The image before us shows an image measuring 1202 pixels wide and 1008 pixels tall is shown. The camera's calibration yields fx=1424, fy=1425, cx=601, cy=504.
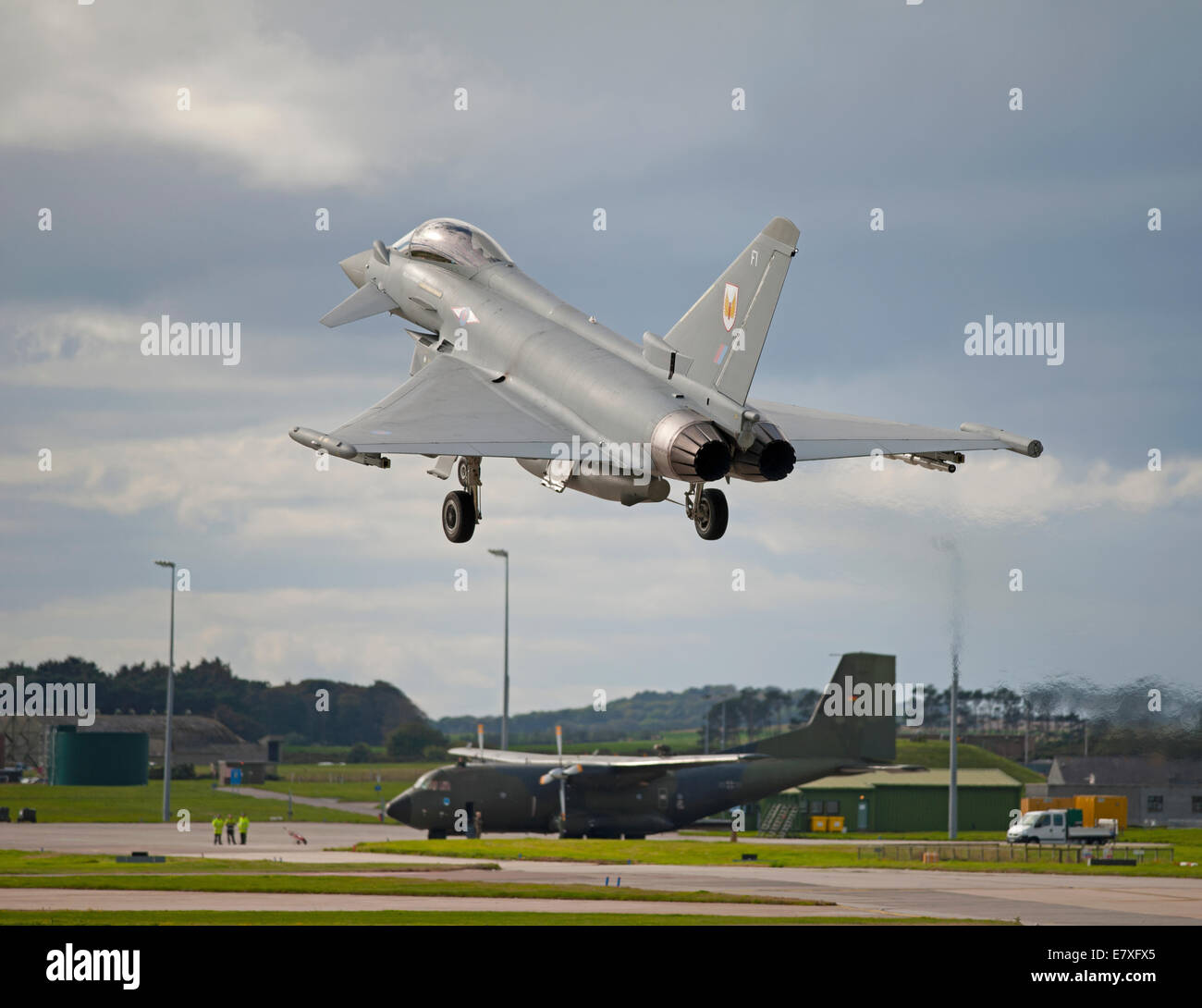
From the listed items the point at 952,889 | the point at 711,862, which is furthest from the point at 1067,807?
the point at 952,889

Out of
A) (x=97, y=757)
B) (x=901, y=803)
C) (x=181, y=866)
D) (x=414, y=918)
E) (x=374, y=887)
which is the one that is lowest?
(x=901, y=803)

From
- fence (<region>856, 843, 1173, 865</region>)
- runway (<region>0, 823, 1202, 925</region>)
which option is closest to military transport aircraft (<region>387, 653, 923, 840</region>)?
runway (<region>0, 823, 1202, 925</region>)

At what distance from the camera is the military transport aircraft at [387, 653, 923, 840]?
91.6m

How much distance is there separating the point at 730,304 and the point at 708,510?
4.89 metres

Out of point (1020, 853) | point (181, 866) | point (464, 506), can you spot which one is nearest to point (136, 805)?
point (181, 866)

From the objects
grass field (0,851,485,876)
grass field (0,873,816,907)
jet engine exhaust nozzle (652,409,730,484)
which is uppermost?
jet engine exhaust nozzle (652,409,730,484)

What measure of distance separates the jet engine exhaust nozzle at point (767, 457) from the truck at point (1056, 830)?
75.7m

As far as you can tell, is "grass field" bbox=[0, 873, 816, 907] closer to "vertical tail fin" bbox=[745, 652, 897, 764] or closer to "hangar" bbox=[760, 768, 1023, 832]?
"vertical tail fin" bbox=[745, 652, 897, 764]

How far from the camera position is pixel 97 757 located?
146 metres

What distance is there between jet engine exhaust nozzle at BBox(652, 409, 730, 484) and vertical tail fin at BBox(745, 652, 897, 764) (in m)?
72.7

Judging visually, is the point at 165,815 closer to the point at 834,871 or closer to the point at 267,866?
the point at 267,866

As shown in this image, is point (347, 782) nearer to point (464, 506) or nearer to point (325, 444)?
point (464, 506)
